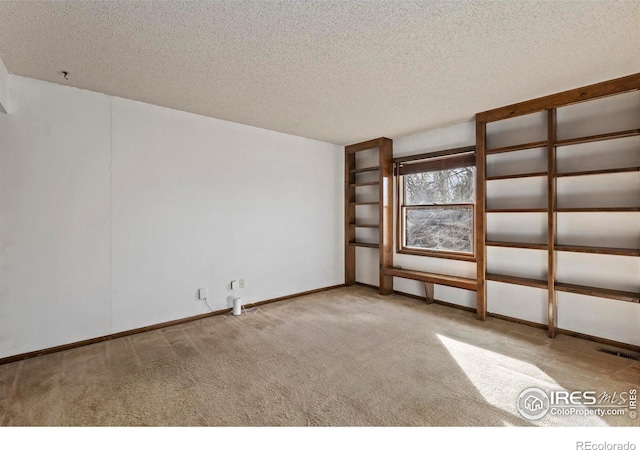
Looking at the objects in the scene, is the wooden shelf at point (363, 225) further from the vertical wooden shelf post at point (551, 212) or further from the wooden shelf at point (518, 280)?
the vertical wooden shelf post at point (551, 212)

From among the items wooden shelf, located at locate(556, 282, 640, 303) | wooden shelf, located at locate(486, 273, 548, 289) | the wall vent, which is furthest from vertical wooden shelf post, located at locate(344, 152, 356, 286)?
the wall vent

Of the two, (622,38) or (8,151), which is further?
(8,151)

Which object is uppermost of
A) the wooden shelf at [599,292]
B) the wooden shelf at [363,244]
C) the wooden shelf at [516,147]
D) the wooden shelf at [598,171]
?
the wooden shelf at [516,147]

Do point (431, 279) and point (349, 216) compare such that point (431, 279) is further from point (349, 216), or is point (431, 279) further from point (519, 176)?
point (349, 216)

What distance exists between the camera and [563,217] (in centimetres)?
302

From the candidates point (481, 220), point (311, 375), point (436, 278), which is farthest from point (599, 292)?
point (311, 375)

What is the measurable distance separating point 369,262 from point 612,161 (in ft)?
10.3

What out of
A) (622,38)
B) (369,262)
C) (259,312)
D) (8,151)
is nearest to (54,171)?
(8,151)

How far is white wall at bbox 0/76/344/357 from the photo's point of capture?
2562mm

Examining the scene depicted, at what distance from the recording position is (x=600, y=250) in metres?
2.62

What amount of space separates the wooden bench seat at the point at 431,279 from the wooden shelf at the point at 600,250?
956 mm

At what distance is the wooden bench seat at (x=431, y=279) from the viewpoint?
3596 mm

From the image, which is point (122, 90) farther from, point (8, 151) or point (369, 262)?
point (369, 262)

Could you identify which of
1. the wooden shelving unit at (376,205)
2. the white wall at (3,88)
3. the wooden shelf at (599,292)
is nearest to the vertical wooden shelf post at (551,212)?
the wooden shelf at (599,292)
